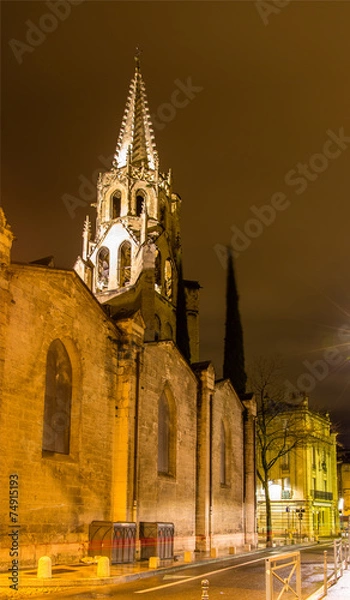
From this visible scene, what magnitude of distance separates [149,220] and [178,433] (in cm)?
3833

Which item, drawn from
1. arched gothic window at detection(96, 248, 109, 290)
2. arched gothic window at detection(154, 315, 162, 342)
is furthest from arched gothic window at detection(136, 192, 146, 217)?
arched gothic window at detection(154, 315, 162, 342)

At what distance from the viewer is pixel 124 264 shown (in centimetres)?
6556

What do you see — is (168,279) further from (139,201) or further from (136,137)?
→ (136,137)

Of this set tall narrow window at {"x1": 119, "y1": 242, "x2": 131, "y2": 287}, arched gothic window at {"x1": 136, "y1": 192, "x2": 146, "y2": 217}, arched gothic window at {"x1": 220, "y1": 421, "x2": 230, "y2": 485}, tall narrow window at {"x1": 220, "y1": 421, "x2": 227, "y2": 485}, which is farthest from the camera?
arched gothic window at {"x1": 136, "y1": 192, "x2": 146, "y2": 217}

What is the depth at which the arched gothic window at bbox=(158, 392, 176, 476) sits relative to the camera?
29.6 meters

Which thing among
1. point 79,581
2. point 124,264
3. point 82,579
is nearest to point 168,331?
point 124,264

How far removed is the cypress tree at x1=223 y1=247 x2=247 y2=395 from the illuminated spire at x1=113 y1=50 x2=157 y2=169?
17.6m

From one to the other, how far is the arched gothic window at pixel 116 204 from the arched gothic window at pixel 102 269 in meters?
3.99

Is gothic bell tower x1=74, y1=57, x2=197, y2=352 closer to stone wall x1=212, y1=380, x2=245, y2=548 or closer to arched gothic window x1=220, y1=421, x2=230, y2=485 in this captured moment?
stone wall x1=212, y1=380, x2=245, y2=548

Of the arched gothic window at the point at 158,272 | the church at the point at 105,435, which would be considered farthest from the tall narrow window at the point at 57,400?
the arched gothic window at the point at 158,272

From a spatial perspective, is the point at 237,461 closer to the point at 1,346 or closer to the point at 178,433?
the point at 178,433

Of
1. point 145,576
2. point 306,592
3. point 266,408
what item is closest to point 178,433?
point 145,576

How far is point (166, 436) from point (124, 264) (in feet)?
121

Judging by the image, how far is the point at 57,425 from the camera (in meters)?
22.5
